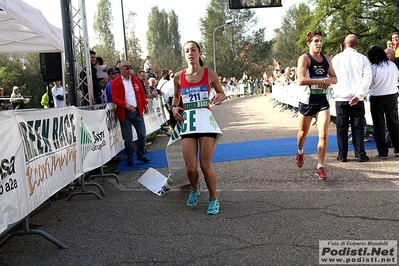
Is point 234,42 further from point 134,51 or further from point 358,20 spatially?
point 358,20

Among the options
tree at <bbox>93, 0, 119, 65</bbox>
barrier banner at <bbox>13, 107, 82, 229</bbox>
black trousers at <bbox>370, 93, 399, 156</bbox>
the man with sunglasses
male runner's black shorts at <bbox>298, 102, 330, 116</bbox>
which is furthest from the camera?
tree at <bbox>93, 0, 119, 65</bbox>

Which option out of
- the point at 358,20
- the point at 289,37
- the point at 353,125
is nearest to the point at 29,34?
the point at 353,125

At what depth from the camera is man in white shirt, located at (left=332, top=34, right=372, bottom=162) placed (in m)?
7.94

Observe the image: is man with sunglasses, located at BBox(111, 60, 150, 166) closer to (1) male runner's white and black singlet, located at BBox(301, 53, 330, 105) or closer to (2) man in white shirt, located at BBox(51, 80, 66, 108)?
(1) male runner's white and black singlet, located at BBox(301, 53, 330, 105)

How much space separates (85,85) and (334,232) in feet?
21.3

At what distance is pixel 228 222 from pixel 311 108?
270cm

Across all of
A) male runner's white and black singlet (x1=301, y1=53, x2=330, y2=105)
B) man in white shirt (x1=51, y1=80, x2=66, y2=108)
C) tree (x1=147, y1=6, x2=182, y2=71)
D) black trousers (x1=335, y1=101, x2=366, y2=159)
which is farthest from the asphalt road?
tree (x1=147, y1=6, x2=182, y2=71)

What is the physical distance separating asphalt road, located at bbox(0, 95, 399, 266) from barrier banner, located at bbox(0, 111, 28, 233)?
424 millimetres

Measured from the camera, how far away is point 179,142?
6188mm

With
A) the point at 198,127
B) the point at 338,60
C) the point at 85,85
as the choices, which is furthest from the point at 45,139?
the point at 338,60

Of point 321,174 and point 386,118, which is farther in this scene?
point 386,118

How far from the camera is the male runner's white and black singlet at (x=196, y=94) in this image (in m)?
5.51

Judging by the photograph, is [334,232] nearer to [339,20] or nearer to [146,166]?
[146,166]

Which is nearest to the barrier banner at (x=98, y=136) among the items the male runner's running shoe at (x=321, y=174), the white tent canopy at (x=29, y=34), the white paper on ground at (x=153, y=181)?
the white paper on ground at (x=153, y=181)
